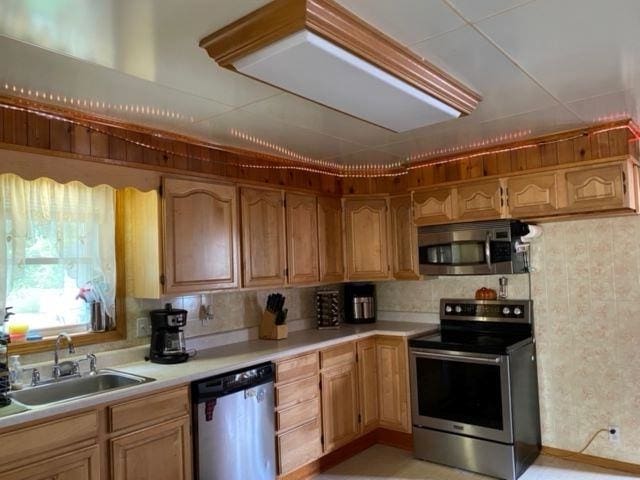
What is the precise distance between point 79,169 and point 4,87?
19.3 inches

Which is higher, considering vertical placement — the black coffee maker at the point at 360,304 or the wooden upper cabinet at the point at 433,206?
the wooden upper cabinet at the point at 433,206

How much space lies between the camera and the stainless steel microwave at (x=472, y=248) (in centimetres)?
340

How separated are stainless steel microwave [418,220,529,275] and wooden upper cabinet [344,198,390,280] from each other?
1.20 ft

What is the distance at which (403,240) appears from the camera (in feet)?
13.2

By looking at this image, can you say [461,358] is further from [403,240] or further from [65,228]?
[65,228]

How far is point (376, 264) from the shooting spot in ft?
13.4

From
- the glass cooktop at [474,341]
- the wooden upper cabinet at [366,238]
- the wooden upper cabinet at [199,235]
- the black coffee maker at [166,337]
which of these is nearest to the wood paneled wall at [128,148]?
the wooden upper cabinet at [199,235]

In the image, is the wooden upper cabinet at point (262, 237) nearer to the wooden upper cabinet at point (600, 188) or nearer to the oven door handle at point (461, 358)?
the oven door handle at point (461, 358)

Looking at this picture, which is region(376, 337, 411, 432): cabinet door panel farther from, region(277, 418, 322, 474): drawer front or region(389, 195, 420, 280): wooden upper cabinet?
region(277, 418, 322, 474): drawer front

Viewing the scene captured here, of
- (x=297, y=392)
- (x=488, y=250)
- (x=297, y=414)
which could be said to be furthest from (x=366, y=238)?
(x=297, y=414)

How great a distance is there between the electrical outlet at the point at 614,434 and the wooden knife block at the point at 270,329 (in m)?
2.39

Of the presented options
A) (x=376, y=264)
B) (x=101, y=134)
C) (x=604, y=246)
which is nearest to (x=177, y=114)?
(x=101, y=134)

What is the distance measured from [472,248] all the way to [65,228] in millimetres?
2751

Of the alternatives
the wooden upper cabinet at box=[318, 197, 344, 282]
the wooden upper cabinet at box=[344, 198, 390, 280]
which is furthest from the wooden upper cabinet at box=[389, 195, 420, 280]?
the wooden upper cabinet at box=[318, 197, 344, 282]
